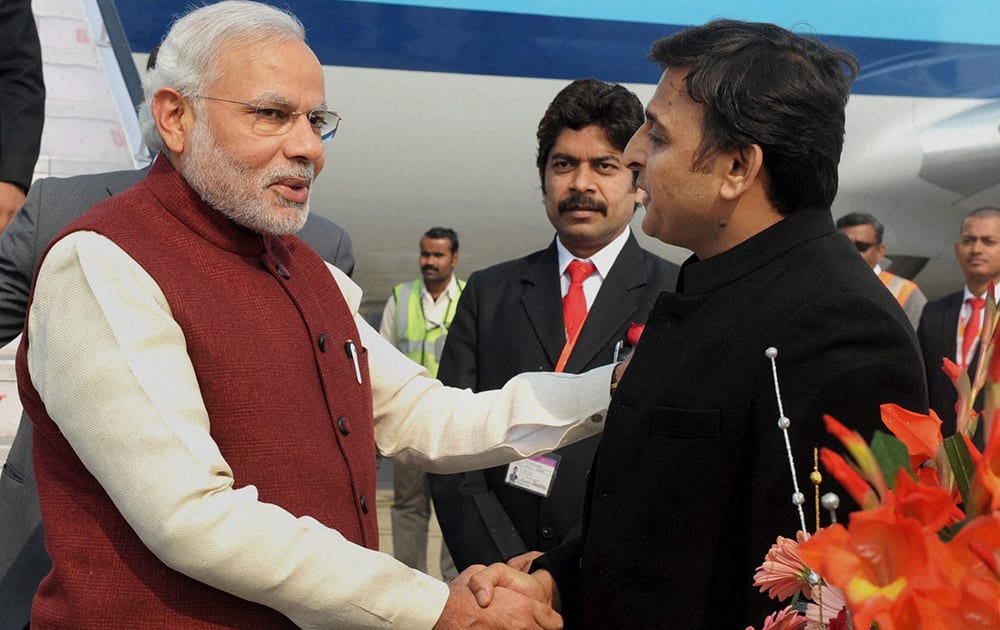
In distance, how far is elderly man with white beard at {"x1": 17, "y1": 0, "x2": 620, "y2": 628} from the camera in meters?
1.50

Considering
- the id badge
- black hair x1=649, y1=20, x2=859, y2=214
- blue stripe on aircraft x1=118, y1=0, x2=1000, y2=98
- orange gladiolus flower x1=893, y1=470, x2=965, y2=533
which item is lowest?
the id badge

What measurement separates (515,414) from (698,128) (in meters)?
0.71

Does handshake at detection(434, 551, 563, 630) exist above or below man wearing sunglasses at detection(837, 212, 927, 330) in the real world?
below

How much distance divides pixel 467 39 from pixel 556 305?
378cm

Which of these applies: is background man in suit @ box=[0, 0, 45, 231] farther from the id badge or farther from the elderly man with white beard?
the id badge

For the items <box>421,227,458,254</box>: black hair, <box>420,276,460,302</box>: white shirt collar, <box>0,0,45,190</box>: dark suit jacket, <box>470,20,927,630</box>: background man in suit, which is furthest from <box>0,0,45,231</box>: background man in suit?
<box>421,227,458,254</box>: black hair

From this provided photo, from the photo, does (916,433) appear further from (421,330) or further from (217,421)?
(421,330)

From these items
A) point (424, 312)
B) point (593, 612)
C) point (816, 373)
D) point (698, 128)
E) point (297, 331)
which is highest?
point (698, 128)

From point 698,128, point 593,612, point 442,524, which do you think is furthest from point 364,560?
point 442,524

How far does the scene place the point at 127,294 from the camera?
154 cm

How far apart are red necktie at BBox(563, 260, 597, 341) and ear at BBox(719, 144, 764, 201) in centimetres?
133

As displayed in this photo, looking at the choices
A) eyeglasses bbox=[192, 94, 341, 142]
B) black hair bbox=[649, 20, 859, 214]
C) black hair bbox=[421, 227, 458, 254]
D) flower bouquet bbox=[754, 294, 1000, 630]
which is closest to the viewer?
flower bouquet bbox=[754, 294, 1000, 630]

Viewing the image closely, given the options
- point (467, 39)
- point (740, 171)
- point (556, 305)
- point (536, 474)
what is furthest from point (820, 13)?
point (740, 171)

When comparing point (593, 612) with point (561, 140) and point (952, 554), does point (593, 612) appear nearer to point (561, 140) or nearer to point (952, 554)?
point (952, 554)
